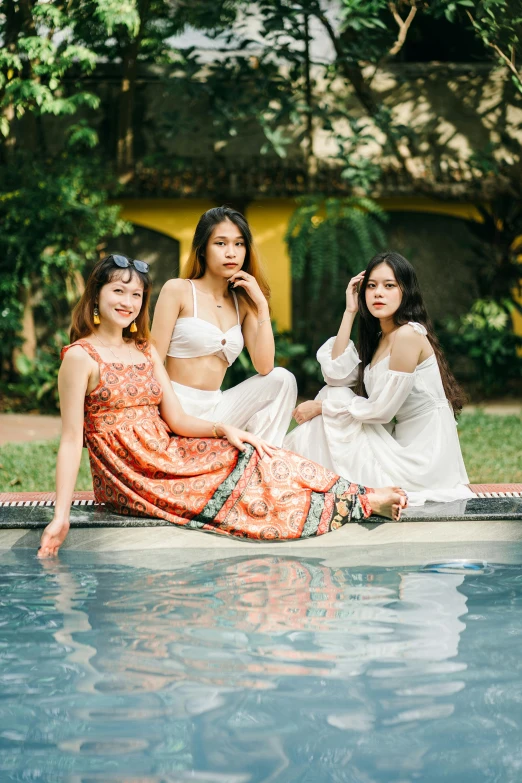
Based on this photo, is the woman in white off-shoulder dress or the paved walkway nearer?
the woman in white off-shoulder dress

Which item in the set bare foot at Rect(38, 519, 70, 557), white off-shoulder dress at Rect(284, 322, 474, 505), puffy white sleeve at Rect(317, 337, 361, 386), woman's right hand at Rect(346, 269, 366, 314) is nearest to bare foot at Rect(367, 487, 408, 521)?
white off-shoulder dress at Rect(284, 322, 474, 505)

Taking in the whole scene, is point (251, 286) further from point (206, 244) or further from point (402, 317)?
point (402, 317)

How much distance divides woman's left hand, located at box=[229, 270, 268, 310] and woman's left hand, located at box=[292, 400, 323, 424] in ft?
1.78

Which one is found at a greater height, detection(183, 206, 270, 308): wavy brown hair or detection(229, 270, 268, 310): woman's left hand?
detection(183, 206, 270, 308): wavy brown hair

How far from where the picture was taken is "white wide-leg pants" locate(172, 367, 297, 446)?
15.3ft

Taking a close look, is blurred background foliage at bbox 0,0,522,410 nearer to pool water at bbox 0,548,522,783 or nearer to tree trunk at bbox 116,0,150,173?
tree trunk at bbox 116,0,150,173

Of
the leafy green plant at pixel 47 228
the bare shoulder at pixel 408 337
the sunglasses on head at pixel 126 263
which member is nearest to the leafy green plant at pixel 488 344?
the leafy green plant at pixel 47 228

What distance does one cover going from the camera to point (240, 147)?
12.2m

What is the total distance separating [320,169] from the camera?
38.7 feet

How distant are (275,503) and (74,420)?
3.02ft

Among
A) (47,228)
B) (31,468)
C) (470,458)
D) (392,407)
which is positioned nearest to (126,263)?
(392,407)

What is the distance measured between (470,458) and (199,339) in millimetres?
3274

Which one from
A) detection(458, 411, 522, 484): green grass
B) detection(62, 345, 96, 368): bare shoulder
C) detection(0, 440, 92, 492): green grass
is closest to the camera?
detection(62, 345, 96, 368): bare shoulder

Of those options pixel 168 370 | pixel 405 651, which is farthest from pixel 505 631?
pixel 168 370
